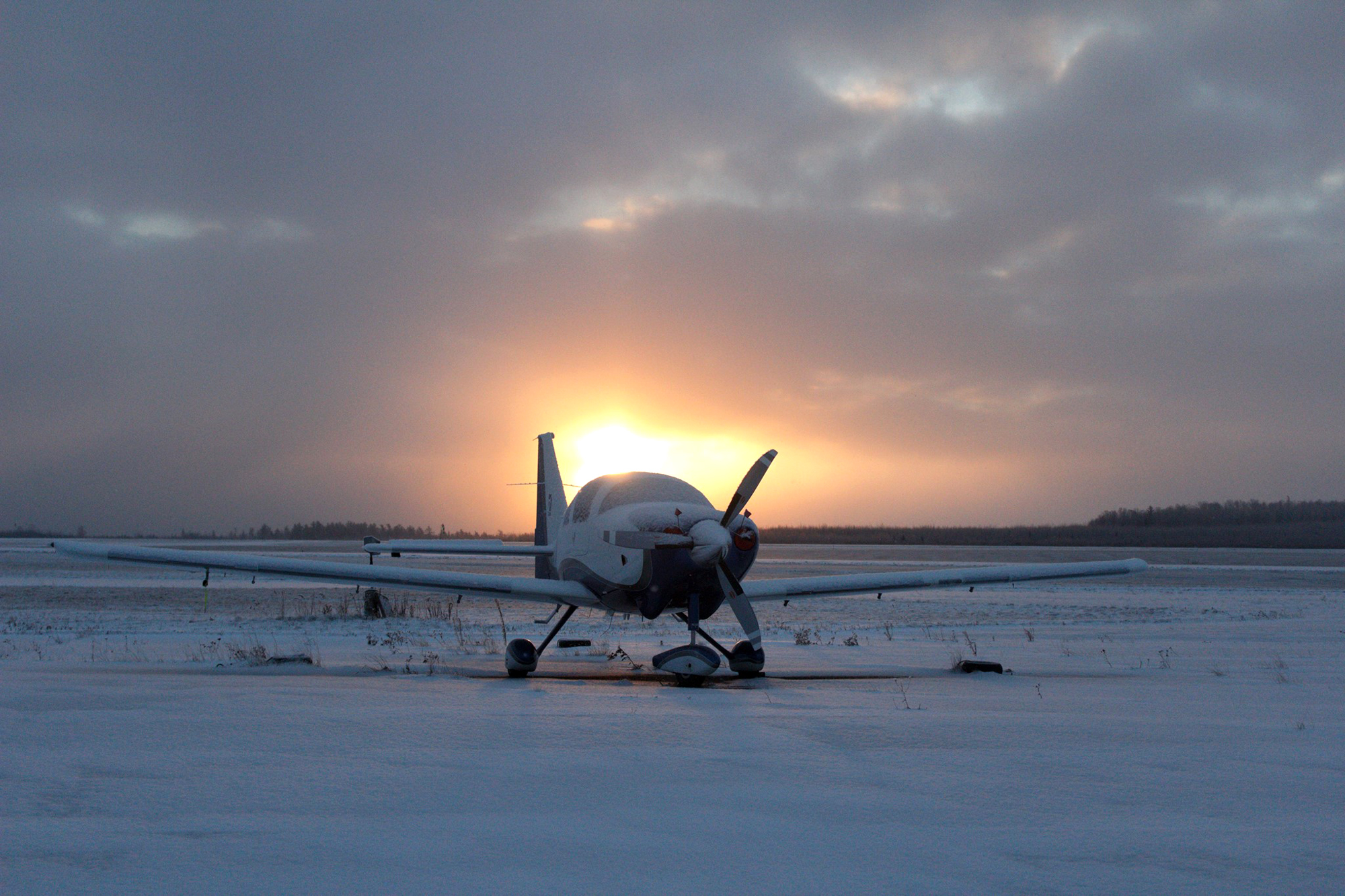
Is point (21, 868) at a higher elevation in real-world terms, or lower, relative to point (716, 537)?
lower

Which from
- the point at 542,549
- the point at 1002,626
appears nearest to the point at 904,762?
the point at 542,549

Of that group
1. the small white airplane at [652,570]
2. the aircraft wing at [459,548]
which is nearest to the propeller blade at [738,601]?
the small white airplane at [652,570]

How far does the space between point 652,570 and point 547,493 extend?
7698 millimetres

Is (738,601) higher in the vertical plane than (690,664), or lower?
higher

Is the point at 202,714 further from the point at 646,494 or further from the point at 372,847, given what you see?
the point at 646,494

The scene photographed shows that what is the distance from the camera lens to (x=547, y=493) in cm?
1958

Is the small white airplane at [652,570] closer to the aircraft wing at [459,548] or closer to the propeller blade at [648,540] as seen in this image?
the propeller blade at [648,540]

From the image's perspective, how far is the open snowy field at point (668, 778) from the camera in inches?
150

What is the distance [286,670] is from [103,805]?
771 centimetres

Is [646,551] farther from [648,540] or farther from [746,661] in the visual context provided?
[746,661]

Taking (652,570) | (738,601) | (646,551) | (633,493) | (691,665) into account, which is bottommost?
(691,665)

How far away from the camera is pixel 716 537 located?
39.0 ft

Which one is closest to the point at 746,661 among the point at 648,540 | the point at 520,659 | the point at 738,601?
the point at 738,601

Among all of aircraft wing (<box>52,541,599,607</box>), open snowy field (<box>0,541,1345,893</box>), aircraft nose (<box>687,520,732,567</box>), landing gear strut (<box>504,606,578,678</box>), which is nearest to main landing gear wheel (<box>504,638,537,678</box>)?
landing gear strut (<box>504,606,578,678</box>)
